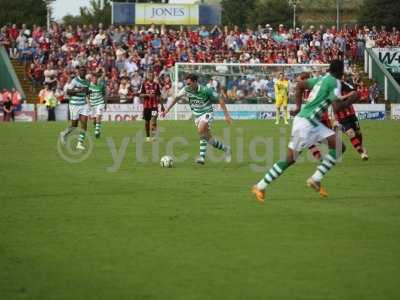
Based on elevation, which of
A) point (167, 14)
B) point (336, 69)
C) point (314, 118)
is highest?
point (167, 14)

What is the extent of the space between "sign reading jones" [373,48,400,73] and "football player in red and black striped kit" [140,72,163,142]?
2503cm

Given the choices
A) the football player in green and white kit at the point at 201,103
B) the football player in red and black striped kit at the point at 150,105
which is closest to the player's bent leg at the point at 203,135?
the football player in green and white kit at the point at 201,103

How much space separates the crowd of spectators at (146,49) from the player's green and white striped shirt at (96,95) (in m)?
14.9

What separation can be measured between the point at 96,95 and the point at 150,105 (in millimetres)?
2032

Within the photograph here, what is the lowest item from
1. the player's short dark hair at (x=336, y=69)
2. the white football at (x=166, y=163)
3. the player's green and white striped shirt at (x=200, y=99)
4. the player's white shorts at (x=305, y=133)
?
the white football at (x=166, y=163)

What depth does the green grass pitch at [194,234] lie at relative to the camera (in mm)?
9062

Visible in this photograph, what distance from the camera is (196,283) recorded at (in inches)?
360

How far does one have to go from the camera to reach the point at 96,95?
1241 inches

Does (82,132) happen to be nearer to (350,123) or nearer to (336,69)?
(350,123)

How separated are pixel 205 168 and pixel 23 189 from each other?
5110mm

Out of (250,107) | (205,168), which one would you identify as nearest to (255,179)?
(205,168)

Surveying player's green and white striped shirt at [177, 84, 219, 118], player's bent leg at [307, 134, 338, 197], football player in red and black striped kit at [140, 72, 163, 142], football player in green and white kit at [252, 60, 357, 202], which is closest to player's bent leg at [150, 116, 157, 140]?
football player in red and black striped kit at [140, 72, 163, 142]

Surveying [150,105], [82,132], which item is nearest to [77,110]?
[82,132]

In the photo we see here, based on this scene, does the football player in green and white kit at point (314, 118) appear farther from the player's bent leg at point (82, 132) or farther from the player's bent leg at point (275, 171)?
the player's bent leg at point (82, 132)
